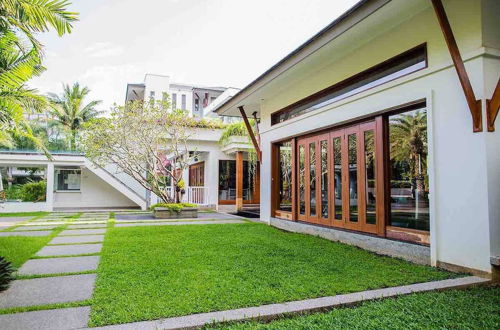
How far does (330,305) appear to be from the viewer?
296 centimetres

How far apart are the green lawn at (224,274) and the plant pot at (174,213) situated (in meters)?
4.67

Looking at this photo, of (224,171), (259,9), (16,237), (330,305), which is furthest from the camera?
(224,171)

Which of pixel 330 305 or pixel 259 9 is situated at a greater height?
pixel 259 9

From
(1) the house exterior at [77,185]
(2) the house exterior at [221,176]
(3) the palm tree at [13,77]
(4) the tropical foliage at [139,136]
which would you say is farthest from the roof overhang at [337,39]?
(1) the house exterior at [77,185]

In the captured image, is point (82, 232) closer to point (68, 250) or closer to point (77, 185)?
point (68, 250)

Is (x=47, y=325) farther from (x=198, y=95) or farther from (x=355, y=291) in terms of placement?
(x=198, y=95)

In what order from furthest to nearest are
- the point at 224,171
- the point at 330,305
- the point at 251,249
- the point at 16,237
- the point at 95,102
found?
the point at 95,102
the point at 224,171
the point at 16,237
the point at 251,249
the point at 330,305

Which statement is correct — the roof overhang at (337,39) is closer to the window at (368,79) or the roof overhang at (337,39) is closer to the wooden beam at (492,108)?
the window at (368,79)

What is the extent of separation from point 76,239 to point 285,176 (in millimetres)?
5379

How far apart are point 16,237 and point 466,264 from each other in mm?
8385

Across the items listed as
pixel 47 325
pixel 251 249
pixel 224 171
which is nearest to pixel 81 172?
pixel 224 171

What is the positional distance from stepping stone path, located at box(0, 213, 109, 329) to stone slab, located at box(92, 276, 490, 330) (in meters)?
0.56

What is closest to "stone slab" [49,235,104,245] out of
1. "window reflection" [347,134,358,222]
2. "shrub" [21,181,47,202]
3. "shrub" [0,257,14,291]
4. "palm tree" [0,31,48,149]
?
Answer: "palm tree" [0,31,48,149]

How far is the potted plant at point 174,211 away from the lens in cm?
1134
